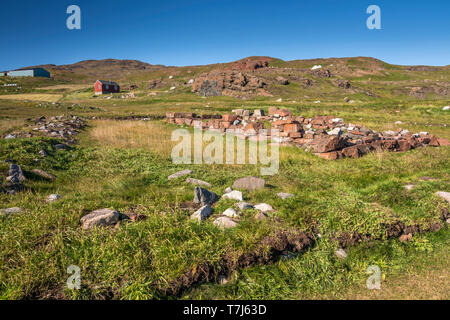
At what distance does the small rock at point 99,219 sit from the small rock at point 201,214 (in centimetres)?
141

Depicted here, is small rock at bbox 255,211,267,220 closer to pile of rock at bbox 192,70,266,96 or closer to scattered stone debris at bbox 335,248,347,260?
scattered stone debris at bbox 335,248,347,260

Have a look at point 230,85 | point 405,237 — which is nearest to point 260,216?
point 405,237

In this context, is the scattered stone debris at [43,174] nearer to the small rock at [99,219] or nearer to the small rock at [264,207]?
the small rock at [99,219]

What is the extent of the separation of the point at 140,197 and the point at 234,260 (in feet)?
10.5

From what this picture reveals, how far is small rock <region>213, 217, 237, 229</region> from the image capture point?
4.65 m

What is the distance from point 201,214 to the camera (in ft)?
16.4

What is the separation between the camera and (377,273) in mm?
4016

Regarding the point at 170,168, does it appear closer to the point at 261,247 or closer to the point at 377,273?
the point at 261,247

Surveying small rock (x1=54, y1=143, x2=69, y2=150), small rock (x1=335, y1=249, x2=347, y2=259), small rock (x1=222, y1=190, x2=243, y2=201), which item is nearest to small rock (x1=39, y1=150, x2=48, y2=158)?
small rock (x1=54, y1=143, x2=69, y2=150)

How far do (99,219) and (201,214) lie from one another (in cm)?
179

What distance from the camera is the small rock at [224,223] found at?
465cm

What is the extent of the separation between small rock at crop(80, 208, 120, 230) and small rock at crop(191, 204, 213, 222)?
4.61 feet

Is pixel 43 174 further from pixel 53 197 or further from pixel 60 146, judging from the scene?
pixel 60 146

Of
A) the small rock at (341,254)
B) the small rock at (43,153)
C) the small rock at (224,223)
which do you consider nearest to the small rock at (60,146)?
the small rock at (43,153)
